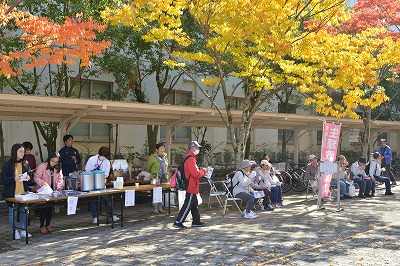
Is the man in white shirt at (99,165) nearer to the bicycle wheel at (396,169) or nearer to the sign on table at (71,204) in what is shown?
the sign on table at (71,204)

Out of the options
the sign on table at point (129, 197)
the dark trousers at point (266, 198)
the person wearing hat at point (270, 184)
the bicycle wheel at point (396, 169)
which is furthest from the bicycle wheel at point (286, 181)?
the bicycle wheel at point (396, 169)

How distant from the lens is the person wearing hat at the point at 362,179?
53.6ft

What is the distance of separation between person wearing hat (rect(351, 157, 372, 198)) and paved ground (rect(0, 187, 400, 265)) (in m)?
3.57

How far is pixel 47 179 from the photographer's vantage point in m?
10.1

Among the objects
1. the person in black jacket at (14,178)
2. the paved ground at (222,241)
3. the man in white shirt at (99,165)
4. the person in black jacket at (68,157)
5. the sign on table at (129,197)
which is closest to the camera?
the paved ground at (222,241)

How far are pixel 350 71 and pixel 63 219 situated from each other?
9.02 m

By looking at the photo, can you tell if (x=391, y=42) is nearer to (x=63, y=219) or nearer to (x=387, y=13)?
(x=387, y=13)

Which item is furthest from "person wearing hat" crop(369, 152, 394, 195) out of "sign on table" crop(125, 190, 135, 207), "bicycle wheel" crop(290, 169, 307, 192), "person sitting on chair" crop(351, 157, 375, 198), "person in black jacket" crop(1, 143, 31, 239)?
"person in black jacket" crop(1, 143, 31, 239)

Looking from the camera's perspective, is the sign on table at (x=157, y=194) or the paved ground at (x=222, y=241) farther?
the sign on table at (x=157, y=194)

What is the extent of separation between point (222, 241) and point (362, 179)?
8789mm

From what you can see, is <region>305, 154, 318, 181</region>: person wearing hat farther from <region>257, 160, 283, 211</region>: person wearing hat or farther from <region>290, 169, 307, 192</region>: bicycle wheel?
<region>290, 169, 307, 192</region>: bicycle wheel

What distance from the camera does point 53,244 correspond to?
29.3ft

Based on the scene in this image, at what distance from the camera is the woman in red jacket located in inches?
393

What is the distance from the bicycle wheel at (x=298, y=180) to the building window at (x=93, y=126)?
8.19m
